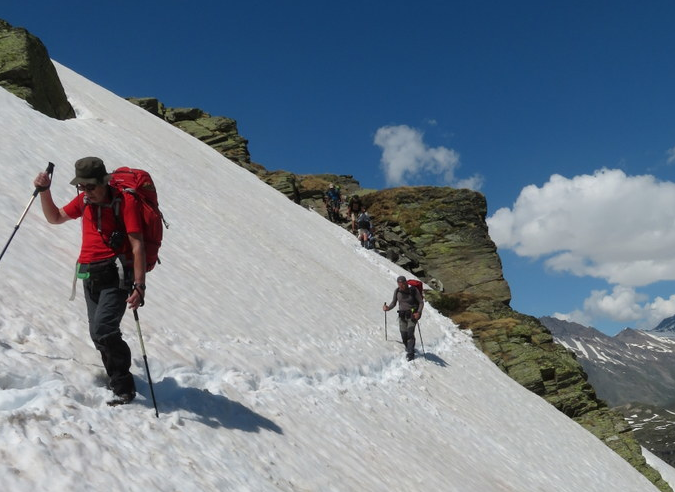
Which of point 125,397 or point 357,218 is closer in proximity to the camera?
point 125,397

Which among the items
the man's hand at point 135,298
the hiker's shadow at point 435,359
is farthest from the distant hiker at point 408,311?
the man's hand at point 135,298

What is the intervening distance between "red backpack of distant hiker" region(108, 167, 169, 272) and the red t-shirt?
0.08 m

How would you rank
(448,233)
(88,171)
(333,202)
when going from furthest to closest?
(448,233) < (333,202) < (88,171)

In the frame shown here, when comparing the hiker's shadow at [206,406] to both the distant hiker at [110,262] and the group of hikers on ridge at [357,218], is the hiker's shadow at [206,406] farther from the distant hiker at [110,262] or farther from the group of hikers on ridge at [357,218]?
the group of hikers on ridge at [357,218]

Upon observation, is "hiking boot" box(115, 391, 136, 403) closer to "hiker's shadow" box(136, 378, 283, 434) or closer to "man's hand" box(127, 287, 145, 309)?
"hiker's shadow" box(136, 378, 283, 434)

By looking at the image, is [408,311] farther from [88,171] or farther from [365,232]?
[365,232]

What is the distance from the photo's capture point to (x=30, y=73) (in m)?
20.9

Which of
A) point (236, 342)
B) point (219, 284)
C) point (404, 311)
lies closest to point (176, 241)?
point (219, 284)

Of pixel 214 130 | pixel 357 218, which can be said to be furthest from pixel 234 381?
pixel 214 130

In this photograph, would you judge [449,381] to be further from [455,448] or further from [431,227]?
[431,227]

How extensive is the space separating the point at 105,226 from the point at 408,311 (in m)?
12.4

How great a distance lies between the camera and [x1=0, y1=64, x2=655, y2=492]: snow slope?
5031 mm

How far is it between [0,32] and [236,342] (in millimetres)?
20567

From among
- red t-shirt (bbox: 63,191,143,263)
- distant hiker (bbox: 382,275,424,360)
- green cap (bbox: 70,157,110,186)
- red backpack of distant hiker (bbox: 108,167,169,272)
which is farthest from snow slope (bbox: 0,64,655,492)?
green cap (bbox: 70,157,110,186)
